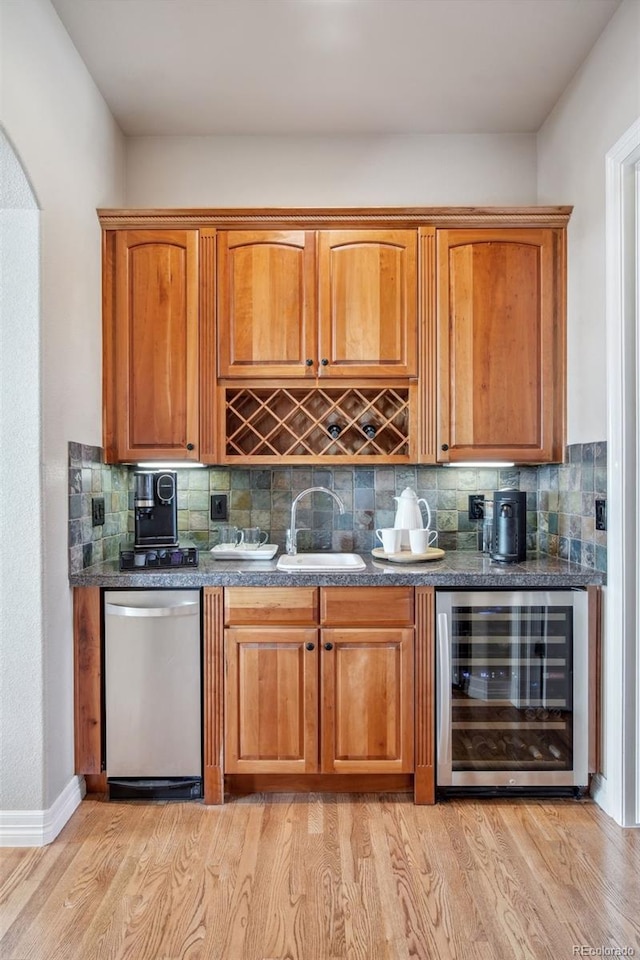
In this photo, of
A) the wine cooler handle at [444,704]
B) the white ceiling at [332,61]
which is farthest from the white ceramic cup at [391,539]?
the white ceiling at [332,61]

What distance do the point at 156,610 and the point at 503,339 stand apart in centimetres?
184

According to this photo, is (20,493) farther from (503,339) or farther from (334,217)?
(503,339)

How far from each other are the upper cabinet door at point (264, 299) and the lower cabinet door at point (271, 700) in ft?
3.76

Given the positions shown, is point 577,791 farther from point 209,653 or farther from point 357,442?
point 357,442

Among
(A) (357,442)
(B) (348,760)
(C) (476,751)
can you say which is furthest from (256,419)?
(C) (476,751)

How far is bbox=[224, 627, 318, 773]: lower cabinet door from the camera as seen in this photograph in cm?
228

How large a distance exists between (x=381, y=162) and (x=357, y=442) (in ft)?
4.54

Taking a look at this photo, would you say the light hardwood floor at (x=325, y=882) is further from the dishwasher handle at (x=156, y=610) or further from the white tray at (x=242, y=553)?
the white tray at (x=242, y=553)

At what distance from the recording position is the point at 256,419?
9.18ft

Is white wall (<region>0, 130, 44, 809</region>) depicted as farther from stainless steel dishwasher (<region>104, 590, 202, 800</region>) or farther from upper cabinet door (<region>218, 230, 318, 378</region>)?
upper cabinet door (<region>218, 230, 318, 378</region>)

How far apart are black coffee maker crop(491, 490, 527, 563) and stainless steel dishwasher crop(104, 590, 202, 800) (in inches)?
50.5

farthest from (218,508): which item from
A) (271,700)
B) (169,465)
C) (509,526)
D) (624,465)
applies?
(624,465)

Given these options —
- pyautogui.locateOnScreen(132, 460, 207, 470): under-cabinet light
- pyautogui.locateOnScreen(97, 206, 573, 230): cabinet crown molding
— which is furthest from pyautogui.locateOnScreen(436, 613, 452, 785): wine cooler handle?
pyautogui.locateOnScreen(97, 206, 573, 230): cabinet crown molding

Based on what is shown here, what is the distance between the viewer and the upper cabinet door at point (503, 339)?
257 centimetres
